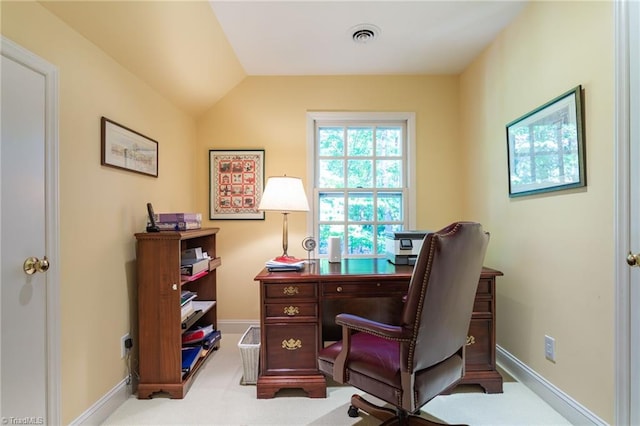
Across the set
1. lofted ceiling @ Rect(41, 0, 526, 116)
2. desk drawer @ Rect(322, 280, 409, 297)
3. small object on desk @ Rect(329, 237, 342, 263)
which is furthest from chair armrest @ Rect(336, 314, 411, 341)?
lofted ceiling @ Rect(41, 0, 526, 116)

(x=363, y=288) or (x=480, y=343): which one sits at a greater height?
(x=363, y=288)

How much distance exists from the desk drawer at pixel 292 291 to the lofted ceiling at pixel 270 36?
1.63 meters

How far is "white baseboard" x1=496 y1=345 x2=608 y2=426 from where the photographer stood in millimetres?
1438

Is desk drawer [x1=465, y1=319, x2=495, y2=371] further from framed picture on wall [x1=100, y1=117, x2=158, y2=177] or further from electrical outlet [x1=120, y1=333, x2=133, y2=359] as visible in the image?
framed picture on wall [x1=100, y1=117, x2=158, y2=177]

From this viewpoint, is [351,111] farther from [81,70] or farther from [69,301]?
[69,301]

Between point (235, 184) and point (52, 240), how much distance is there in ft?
4.81

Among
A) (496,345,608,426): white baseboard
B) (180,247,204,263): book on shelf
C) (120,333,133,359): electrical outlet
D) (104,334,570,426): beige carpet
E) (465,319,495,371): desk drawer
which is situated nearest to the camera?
(496,345,608,426): white baseboard

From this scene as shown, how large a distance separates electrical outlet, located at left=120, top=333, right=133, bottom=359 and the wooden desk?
81 centimetres

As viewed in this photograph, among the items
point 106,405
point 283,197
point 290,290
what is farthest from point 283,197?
Answer: point 106,405

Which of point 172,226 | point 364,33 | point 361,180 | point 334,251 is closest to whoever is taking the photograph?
point 172,226

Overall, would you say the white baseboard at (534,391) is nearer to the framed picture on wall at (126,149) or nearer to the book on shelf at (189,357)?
the book on shelf at (189,357)

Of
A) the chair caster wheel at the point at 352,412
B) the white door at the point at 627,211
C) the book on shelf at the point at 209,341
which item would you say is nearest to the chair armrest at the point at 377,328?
the chair caster wheel at the point at 352,412

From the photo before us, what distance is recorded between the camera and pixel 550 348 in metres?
1.64

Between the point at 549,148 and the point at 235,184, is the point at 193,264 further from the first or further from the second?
the point at 549,148
